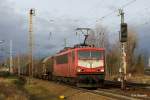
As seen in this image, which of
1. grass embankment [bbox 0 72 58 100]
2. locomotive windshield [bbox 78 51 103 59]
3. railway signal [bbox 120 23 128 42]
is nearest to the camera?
grass embankment [bbox 0 72 58 100]

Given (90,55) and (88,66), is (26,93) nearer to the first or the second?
(88,66)

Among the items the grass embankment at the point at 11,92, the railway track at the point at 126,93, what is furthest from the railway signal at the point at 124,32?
the grass embankment at the point at 11,92

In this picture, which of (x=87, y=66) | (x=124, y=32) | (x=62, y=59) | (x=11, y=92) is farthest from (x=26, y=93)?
(x=124, y=32)

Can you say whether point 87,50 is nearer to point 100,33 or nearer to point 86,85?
point 86,85

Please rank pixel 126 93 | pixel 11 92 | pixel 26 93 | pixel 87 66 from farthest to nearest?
pixel 26 93 → pixel 87 66 → pixel 11 92 → pixel 126 93

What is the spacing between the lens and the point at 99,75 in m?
33.8

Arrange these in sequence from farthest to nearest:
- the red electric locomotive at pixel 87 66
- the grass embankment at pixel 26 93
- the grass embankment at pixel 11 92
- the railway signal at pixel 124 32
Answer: the red electric locomotive at pixel 87 66 < the railway signal at pixel 124 32 < the grass embankment at pixel 26 93 < the grass embankment at pixel 11 92

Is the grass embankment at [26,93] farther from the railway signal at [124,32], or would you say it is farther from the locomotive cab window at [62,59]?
the railway signal at [124,32]

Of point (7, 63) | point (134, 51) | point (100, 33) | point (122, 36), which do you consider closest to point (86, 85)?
point (122, 36)

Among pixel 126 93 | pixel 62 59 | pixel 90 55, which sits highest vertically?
pixel 90 55

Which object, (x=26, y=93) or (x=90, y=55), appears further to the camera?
(x=26, y=93)

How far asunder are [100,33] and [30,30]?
3835cm

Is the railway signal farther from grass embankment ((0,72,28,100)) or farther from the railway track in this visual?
grass embankment ((0,72,28,100))

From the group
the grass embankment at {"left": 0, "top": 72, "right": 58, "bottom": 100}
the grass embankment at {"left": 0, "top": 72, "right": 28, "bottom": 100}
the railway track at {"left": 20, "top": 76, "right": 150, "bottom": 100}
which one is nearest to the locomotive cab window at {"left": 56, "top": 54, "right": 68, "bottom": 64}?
the grass embankment at {"left": 0, "top": 72, "right": 58, "bottom": 100}
